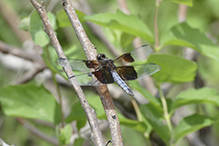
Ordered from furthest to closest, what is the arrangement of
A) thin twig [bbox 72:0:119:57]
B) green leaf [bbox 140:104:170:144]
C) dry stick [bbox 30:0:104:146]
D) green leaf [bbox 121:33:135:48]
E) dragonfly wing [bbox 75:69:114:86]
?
thin twig [bbox 72:0:119:57]
green leaf [bbox 121:33:135:48]
green leaf [bbox 140:104:170:144]
dragonfly wing [bbox 75:69:114:86]
dry stick [bbox 30:0:104:146]

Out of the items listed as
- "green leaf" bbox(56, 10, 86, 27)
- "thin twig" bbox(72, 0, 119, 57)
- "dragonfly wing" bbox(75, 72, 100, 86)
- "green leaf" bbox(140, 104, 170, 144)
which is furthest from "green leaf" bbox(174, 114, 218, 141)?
"thin twig" bbox(72, 0, 119, 57)

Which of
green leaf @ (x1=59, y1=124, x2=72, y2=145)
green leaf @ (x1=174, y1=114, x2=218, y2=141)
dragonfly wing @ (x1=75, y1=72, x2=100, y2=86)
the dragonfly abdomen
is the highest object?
dragonfly wing @ (x1=75, y1=72, x2=100, y2=86)

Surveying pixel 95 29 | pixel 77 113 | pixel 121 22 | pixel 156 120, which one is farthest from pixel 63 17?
pixel 95 29

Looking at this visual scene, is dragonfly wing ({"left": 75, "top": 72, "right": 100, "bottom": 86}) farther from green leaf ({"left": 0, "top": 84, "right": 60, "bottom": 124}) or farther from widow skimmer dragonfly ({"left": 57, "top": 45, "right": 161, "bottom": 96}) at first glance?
green leaf ({"left": 0, "top": 84, "right": 60, "bottom": 124})

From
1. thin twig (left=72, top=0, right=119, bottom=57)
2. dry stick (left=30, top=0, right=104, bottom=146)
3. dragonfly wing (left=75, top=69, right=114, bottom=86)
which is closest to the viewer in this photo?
dry stick (left=30, top=0, right=104, bottom=146)

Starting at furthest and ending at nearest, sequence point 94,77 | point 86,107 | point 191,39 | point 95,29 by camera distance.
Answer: point 95,29 → point 191,39 → point 94,77 → point 86,107

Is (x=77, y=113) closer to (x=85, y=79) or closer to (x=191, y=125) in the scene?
(x=85, y=79)

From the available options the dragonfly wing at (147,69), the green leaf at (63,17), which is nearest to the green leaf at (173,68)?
the dragonfly wing at (147,69)
